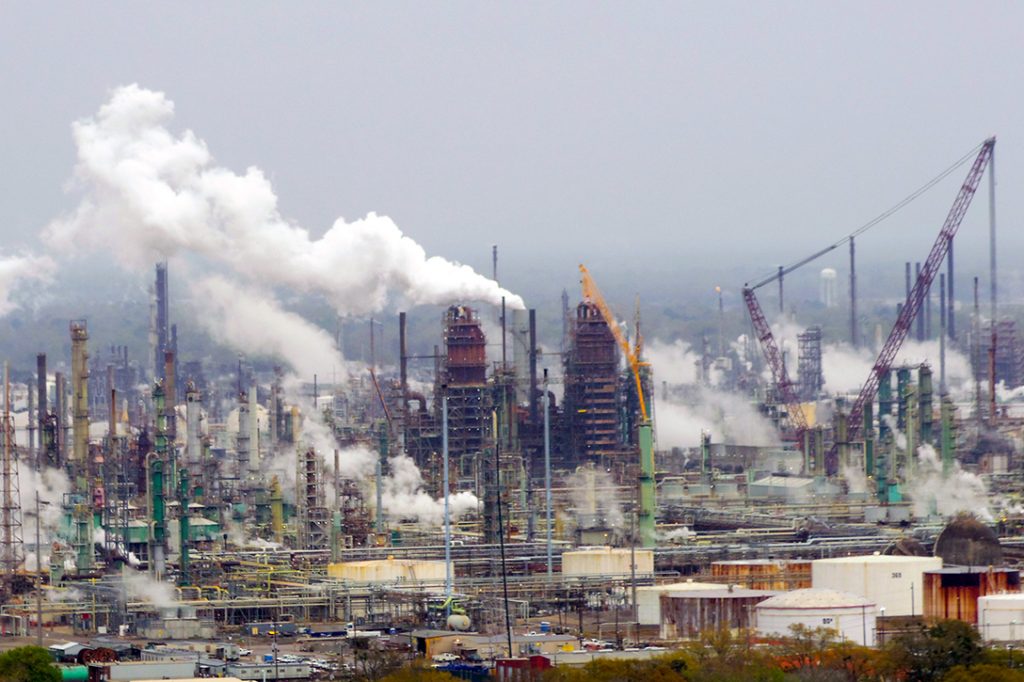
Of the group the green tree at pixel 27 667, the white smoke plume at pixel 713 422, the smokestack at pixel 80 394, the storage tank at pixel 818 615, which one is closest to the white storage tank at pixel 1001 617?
the storage tank at pixel 818 615

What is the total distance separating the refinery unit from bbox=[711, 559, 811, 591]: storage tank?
1.9 inches

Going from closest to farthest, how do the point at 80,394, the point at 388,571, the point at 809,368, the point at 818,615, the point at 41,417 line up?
the point at 818,615, the point at 388,571, the point at 80,394, the point at 41,417, the point at 809,368

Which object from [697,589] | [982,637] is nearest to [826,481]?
[697,589]

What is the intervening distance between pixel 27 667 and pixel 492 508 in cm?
1791

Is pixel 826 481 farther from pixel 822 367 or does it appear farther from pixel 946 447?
pixel 822 367

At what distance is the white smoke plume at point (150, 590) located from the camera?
40.1 m

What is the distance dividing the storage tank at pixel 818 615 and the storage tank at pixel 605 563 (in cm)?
748

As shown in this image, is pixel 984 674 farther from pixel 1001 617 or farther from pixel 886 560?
pixel 886 560

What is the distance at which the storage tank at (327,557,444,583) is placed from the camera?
1672 inches

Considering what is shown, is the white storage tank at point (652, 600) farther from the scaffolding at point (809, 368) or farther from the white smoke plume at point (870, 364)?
the white smoke plume at point (870, 364)

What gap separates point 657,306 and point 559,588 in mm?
78873

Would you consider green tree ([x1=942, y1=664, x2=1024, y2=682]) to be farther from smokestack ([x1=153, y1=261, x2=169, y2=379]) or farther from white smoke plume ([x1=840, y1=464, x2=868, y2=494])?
smokestack ([x1=153, y1=261, x2=169, y2=379])

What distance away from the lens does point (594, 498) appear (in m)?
57.9

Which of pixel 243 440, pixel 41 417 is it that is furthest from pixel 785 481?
pixel 41 417
